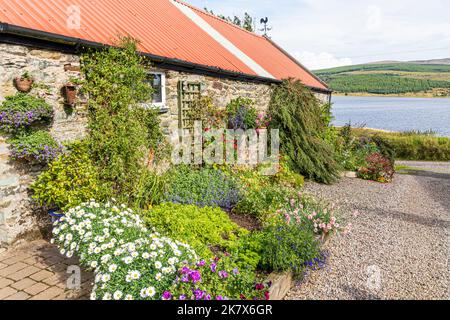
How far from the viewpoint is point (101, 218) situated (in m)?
3.89

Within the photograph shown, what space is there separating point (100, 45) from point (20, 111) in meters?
1.80

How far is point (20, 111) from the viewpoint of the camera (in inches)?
160

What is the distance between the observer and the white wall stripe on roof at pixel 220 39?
442 inches

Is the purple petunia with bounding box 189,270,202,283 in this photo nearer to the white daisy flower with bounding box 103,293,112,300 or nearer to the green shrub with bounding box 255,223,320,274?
the white daisy flower with bounding box 103,293,112,300

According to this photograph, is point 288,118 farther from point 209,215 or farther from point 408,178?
point 408,178

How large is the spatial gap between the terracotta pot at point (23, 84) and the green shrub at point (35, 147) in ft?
1.97

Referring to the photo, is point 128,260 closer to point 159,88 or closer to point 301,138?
point 159,88

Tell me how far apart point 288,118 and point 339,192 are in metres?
2.69

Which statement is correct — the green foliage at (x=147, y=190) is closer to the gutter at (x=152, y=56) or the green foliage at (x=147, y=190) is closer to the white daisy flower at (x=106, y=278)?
the gutter at (x=152, y=56)

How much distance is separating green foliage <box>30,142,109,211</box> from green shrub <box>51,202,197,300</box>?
1.92 feet

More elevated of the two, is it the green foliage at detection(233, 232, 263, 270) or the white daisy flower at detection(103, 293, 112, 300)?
the white daisy flower at detection(103, 293, 112, 300)

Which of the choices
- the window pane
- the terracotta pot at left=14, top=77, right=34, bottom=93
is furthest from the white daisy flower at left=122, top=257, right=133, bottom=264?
the window pane

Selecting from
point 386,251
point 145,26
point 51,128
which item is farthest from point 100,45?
point 386,251

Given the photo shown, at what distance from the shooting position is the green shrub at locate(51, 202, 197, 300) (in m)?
2.93
